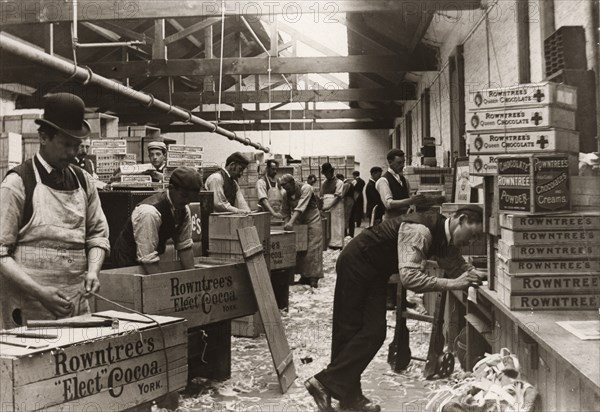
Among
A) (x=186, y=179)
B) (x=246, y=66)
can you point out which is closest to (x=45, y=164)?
(x=186, y=179)

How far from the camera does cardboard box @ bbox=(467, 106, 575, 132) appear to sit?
4.04 m

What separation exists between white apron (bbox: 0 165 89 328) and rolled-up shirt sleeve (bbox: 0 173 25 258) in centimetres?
5

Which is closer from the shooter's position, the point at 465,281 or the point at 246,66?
the point at 465,281

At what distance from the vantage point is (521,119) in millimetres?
4145

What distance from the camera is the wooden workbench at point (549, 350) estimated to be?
262cm

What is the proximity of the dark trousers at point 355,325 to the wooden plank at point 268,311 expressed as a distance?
1.98ft

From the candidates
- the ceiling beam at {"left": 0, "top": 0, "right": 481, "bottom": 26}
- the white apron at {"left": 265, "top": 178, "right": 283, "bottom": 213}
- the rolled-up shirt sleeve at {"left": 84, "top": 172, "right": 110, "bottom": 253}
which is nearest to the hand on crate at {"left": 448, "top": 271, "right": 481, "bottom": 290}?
the rolled-up shirt sleeve at {"left": 84, "top": 172, "right": 110, "bottom": 253}

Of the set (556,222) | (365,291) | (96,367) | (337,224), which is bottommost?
(96,367)

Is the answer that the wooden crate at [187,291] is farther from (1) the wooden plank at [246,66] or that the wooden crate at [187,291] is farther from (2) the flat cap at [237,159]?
(1) the wooden plank at [246,66]

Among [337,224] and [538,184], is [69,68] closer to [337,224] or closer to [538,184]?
[538,184]

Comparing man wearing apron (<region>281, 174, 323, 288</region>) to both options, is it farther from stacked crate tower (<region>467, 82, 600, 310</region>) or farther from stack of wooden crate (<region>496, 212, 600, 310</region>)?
stack of wooden crate (<region>496, 212, 600, 310</region>)

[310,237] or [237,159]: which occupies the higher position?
[237,159]

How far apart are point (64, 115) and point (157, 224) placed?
4.94 ft

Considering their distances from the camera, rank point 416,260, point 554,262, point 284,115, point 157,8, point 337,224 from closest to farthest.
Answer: point 554,262, point 416,260, point 157,8, point 337,224, point 284,115
